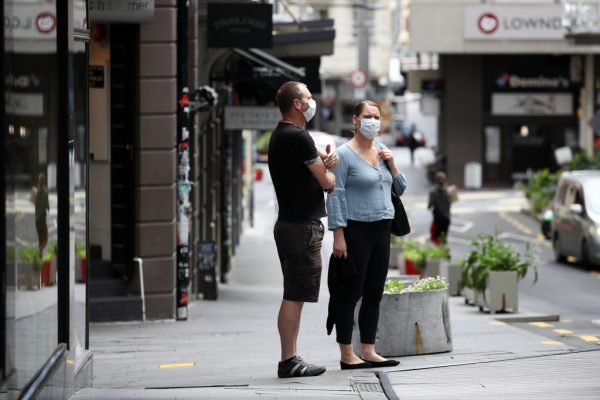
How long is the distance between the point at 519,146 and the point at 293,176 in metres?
45.2

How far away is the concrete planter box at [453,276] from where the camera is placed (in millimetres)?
20719

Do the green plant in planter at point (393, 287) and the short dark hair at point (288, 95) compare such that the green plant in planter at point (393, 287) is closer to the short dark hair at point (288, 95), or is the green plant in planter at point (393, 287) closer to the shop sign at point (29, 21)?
the short dark hair at point (288, 95)

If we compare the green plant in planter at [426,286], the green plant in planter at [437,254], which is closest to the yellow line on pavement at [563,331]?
the green plant in planter at [426,286]

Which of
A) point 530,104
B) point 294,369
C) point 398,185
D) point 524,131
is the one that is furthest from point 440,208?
point 524,131

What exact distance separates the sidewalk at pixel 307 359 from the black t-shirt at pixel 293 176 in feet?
3.46

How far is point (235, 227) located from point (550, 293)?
11.2 m

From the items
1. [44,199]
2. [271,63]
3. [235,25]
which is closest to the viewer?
[44,199]

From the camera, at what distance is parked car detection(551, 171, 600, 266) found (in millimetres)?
25312

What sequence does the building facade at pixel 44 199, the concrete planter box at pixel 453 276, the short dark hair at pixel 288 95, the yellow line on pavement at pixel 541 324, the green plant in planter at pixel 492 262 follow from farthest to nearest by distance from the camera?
the concrete planter box at pixel 453 276, the green plant in planter at pixel 492 262, the yellow line on pavement at pixel 541 324, the short dark hair at pixel 288 95, the building facade at pixel 44 199

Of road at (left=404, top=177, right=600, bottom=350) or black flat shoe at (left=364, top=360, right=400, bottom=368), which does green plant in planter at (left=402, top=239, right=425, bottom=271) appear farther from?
black flat shoe at (left=364, top=360, right=400, bottom=368)

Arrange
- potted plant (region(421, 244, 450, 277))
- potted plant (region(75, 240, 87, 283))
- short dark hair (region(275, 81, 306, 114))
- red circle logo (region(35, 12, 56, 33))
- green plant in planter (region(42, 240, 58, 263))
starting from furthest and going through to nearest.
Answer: potted plant (region(421, 244, 450, 277)) → short dark hair (region(275, 81, 306, 114)) → potted plant (region(75, 240, 87, 283)) → green plant in planter (region(42, 240, 58, 263)) → red circle logo (region(35, 12, 56, 33))

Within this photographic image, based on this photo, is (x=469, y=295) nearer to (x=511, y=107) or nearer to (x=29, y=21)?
(x=29, y=21)

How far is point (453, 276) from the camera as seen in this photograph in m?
20.9

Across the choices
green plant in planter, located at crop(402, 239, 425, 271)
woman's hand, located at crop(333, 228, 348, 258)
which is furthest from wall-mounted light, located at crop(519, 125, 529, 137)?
woman's hand, located at crop(333, 228, 348, 258)
